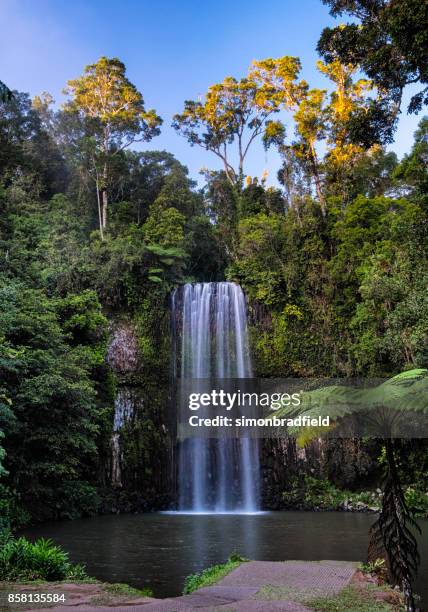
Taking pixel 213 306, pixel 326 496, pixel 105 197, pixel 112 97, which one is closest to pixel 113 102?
pixel 112 97

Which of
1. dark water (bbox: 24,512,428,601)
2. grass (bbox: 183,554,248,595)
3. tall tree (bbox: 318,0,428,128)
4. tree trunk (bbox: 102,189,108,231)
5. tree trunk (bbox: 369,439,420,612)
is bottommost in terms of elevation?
dark water (bbox: 24,512,428,601)

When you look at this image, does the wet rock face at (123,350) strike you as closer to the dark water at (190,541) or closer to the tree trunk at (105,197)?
the dark water at (190,541)

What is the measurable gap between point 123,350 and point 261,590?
556 inches

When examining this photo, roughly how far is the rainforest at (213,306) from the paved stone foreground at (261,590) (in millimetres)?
579

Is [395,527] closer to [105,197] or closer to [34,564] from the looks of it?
[34,564]

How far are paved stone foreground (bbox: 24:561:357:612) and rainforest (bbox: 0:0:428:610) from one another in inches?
22.8

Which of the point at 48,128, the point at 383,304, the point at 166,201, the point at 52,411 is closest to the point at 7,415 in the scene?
the point at 52,411

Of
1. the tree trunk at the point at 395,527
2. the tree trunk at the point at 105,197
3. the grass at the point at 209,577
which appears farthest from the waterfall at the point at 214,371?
the tree trunk at the point at 395,527

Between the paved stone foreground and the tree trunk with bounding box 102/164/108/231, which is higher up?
the tree trunk with bounding box 102/164/108/231

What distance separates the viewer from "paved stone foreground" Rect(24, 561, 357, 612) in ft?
13.7

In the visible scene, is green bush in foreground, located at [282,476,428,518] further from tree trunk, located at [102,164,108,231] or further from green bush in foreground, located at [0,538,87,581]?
tree trunk, located at [102,164,108,231]

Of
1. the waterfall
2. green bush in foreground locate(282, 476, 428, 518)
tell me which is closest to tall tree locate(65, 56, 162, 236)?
the waterfall

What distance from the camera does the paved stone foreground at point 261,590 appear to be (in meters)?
4.17

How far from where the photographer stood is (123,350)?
18.5 meters
